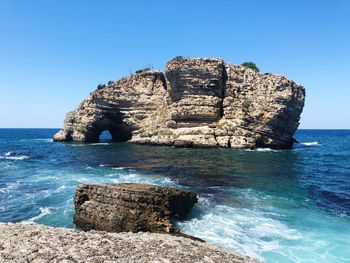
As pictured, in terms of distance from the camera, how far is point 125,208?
60.5 ft

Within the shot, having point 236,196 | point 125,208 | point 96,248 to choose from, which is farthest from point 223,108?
point 96,248

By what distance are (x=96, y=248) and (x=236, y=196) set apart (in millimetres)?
17842

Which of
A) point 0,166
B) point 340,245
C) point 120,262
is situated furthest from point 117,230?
point 0,166

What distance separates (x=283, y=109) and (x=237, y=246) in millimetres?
56284

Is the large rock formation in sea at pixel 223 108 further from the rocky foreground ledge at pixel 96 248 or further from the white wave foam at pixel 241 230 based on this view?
the rocky foreground ledge at pixel 96 248

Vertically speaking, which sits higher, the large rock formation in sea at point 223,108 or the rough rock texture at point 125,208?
the large rock formation in sea at point 223,108

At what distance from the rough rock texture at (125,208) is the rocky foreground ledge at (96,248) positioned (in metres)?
4.57

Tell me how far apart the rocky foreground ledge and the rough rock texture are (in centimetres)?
457

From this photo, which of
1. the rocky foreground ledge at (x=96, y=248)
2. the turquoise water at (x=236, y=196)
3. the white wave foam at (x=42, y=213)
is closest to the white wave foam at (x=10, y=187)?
the turquoise water at (x=236, y=196)

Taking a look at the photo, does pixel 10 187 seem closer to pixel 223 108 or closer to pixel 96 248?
pixel 96 248

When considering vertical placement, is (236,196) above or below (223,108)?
below

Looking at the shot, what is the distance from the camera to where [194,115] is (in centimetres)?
7144

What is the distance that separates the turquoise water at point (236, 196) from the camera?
18203 millimetres

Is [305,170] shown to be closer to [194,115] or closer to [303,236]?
[303,236]
